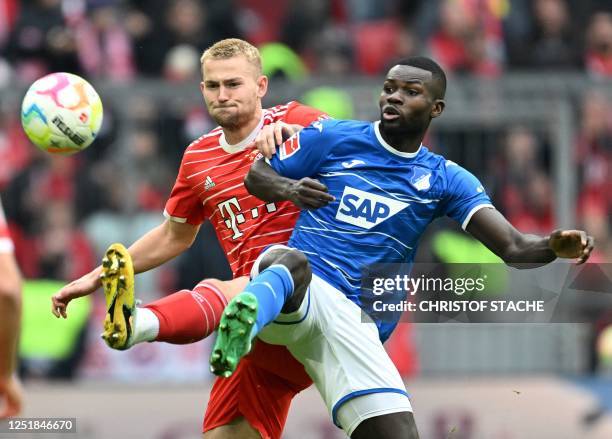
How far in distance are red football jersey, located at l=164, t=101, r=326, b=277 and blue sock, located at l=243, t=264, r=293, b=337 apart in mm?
954

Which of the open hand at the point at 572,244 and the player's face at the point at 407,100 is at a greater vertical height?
the player's face at the point at 407,100

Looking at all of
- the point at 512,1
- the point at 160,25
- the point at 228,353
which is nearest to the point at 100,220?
the point at 160,25

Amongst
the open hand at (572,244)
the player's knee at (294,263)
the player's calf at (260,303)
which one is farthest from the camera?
the player's knee at (294,263)

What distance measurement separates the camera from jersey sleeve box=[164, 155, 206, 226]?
843 centimetres

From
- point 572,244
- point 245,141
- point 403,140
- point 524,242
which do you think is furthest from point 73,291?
point 572,244

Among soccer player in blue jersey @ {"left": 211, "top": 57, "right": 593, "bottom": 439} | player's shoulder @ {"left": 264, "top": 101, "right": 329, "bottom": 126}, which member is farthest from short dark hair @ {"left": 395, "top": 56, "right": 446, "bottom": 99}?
player's shoulder @ {"left": 264, "top": 101, "right": 329, "bottom": 126}

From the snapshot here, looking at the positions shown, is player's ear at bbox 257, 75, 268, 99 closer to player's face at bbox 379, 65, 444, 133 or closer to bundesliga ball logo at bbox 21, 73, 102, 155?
player's face at bbox 379, 65, 444, 133

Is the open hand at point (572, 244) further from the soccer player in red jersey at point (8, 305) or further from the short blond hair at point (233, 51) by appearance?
the soccer player in red jersey at point (8, 305)

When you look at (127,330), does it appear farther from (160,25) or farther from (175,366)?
(160,25)

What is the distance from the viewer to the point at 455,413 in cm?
1211

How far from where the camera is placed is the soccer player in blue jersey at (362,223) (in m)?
7.41

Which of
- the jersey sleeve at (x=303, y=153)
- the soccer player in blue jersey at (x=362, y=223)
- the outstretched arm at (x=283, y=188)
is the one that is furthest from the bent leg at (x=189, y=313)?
the jersey sleeve at (x=303, y=153)

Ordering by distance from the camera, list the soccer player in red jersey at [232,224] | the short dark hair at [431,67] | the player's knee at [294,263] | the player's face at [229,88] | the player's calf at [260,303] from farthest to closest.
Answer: the player's face at [229,88]
the soccer player in red jersey at [232,224]
the short dark hair at [431,67]
the player's knee at [294,263]
the player's calf at [260,303]

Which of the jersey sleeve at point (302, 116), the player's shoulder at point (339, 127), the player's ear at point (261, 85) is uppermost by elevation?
the player's ear at point (261, 85)
